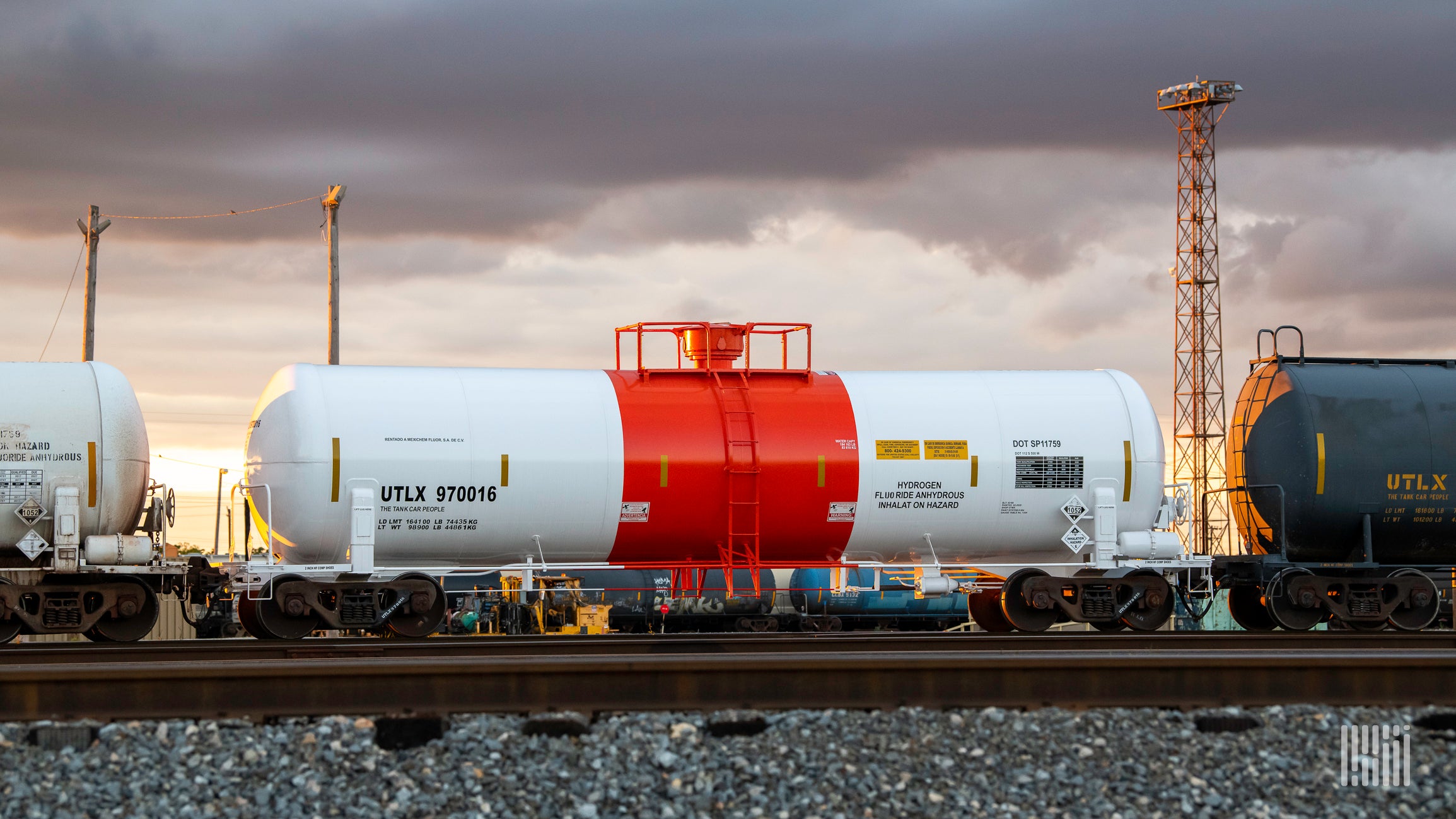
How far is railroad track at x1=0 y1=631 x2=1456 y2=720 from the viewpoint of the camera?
28.1 ft

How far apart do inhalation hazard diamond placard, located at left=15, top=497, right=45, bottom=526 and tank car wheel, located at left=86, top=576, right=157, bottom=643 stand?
1.15 m

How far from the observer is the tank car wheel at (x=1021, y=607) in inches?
653

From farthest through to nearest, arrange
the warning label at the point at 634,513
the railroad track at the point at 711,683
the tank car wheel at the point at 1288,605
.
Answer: the tank car wheel at the point at 1288,605 < the warning label at the point at 634,513 < the railroad track at the point at 711,683

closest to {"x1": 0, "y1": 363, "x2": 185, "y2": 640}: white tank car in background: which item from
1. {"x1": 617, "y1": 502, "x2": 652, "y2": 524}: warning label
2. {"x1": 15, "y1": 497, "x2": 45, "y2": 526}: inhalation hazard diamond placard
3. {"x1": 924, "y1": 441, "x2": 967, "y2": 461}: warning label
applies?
{"x1": 15, "y1": 497, "x2": 45, "y2": 526}: inhalation hazard diamond placard

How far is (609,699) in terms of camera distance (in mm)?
8805

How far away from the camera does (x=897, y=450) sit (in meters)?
16.5

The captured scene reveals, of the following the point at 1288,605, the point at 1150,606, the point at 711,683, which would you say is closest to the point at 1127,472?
the point at 1150,606

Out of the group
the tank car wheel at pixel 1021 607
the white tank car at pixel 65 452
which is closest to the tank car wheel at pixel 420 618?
the white tank car at pixel 65 452

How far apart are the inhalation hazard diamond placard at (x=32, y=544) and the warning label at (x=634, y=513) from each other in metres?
6.77

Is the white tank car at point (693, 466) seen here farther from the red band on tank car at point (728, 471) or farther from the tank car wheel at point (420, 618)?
the tank car wheel at point (420, 618)

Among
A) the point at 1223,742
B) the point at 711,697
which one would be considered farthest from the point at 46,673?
the point at 1223,742

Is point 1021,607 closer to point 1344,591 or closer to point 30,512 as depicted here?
point 1344,591

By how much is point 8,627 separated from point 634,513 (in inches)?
290

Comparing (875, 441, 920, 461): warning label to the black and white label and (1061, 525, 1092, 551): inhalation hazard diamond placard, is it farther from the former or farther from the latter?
the black and white label
